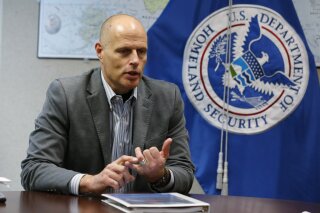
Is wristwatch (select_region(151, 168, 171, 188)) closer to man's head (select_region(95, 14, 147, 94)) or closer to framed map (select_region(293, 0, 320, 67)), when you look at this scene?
man's head (select_region(95, 14, 147, 94))

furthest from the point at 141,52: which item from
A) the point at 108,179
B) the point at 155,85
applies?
the point at 108,179

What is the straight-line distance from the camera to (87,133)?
192 cm

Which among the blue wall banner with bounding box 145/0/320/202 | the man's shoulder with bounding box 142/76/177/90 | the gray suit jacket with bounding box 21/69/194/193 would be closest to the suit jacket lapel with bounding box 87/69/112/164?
the gray suit jacket with bounding box 21/69/194/193

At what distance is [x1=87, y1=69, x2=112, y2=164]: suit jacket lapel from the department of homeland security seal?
3.03 ft

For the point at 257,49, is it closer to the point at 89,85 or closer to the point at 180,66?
the point at 180,66

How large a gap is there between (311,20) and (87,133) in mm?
1759

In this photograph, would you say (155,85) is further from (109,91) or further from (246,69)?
(246,69)

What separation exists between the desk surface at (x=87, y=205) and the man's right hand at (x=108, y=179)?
57 millimetres

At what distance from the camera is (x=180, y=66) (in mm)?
2838

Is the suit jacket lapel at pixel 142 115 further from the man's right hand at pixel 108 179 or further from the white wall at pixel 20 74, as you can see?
the white wall at pixel 20 74

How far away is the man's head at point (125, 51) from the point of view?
199cm

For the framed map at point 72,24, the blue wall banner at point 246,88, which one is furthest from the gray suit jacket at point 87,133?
the framed map at point 72,24

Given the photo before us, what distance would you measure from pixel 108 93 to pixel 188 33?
3.21 feet

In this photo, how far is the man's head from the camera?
199 cm
